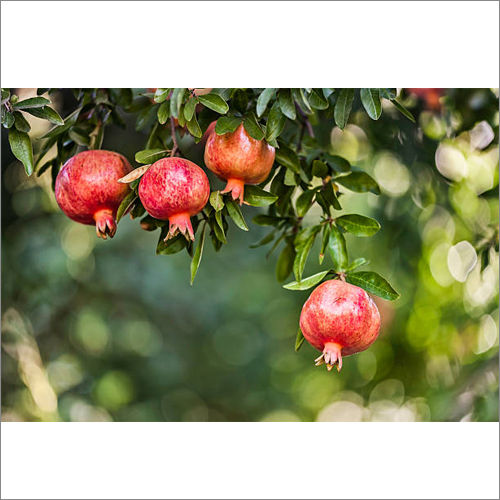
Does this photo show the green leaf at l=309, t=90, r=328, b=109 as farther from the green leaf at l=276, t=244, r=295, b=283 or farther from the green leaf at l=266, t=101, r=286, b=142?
the green leaf at l=276, t=244, r=295, b=283

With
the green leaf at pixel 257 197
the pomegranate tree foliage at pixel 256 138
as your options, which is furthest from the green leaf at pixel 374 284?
the green leaf at pixel 257 197

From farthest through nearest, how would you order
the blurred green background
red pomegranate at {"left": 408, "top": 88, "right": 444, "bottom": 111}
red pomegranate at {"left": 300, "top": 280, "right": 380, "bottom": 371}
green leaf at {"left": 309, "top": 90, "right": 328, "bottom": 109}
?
the blurred green background, red pomegranate at {"left": 408, "top": 88, "right": 444, "bottom": 111}, green leaf at {"left": 309, "top": 90, "right": 328, "bottom": 109}, red pomegranate at {"left": 300, "top": 280, "right": 380, "bottom": 371}

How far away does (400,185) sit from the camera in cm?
155

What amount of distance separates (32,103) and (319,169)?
1.29ft

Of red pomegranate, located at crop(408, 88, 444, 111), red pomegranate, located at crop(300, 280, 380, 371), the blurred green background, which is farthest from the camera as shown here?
the blurred green background

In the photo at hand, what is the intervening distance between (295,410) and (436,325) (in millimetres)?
536

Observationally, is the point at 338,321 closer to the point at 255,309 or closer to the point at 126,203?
the point at 126,203

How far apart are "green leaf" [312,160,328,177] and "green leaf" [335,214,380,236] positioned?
3.4 inches

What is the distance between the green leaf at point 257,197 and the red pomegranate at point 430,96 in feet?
2.48

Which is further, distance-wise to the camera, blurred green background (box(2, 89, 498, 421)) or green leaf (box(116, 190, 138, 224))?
blurred green background (box(2, 89, 498, 421))

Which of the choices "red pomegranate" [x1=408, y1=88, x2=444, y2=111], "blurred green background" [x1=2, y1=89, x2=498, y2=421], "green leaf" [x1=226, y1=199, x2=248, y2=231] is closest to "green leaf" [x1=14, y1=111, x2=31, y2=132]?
"green leaf" [x1=226, y1=199, x2=248, y2=231]

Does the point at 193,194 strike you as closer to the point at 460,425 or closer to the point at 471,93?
the point at 471,93

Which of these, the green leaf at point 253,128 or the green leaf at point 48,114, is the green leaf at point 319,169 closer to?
the green leaf at point 253,128

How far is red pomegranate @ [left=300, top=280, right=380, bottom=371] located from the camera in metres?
0.65
